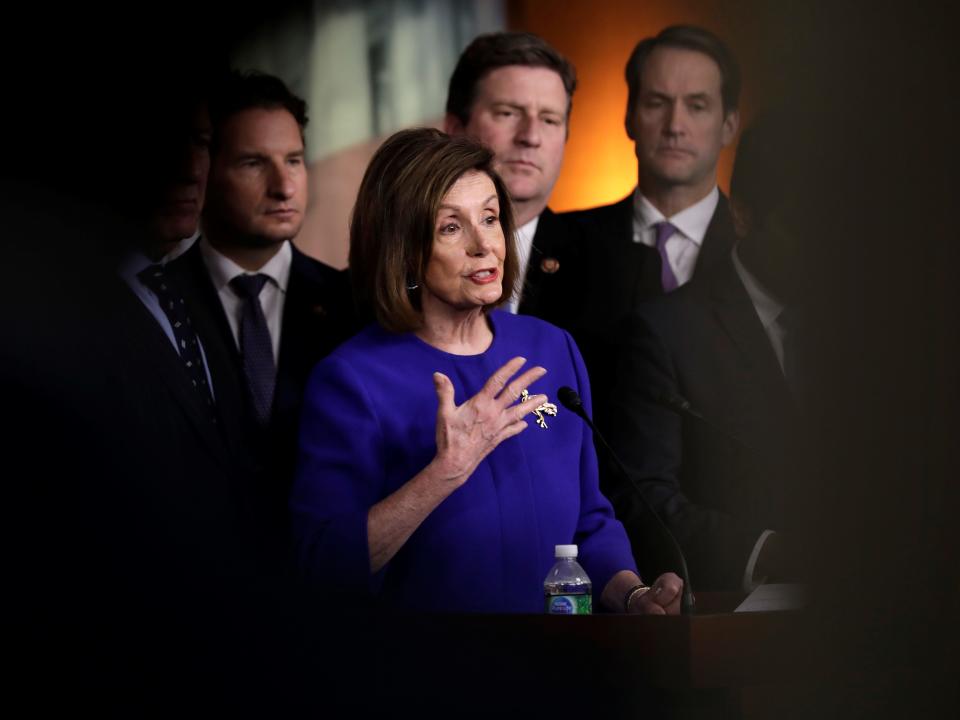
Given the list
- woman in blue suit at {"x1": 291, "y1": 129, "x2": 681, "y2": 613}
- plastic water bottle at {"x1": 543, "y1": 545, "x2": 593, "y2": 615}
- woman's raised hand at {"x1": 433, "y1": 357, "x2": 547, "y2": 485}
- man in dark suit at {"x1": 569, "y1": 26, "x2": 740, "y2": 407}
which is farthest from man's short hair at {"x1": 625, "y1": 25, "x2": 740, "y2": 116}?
plastic water bottle at {"x1": 543, "y1": 545, "x2": 593, "y2": 615}

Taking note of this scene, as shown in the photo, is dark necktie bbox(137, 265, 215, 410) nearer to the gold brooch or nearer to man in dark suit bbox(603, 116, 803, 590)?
the gold brooch

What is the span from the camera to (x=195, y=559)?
1.04 m

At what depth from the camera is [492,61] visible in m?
2.55

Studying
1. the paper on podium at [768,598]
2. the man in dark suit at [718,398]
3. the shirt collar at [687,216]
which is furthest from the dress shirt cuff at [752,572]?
the shirt collar at [687,216]

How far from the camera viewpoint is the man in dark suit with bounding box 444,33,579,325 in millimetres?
2535

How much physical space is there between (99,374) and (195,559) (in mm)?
268

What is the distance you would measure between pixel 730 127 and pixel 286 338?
1056 millimetres

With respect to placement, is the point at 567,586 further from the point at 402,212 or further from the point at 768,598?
the point at 402,212

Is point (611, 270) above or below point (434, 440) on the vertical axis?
above

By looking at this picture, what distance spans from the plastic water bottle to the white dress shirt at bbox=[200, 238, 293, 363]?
34.1 inches

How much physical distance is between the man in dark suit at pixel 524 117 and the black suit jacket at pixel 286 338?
1.42ft

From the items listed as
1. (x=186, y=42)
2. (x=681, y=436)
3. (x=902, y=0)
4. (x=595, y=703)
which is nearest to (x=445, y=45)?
(x=681, y=436)

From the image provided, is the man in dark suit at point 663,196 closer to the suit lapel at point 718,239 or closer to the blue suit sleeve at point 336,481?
the suit lapel at point 718,239

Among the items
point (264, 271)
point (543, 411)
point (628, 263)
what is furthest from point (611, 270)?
point (264, 271)
